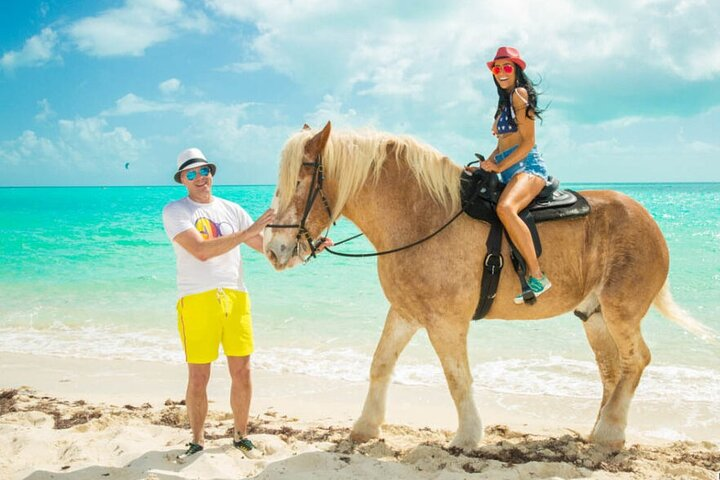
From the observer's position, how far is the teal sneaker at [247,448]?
149 inches

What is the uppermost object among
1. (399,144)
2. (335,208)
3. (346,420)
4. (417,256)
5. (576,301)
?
(399,144)

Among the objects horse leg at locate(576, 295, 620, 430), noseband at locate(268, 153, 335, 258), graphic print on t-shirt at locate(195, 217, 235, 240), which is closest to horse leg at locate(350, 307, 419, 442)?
noseband at locate(268, 153, 335, 258)

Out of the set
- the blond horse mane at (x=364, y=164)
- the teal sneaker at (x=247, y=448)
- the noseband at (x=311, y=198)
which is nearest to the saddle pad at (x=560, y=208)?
the blond horse mane at (x=364, y=164)

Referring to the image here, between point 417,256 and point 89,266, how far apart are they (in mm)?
14081

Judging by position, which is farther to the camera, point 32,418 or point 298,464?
point 32,418

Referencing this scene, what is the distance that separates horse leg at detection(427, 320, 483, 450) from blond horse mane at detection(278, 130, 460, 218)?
2.58 feet

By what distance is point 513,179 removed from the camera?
3.75 metres

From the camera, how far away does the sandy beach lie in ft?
11.6

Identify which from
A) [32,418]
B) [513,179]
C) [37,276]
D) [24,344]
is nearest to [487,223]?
[513,179]

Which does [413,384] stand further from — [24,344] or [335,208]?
[24,344]

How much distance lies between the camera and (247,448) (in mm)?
3811

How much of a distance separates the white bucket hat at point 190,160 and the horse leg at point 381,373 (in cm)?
166

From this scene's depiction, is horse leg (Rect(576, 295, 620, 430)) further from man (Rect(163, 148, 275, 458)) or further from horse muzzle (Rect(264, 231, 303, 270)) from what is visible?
man (Rect(163, 148, 275, 458))

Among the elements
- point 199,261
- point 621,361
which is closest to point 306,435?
point 199,261
